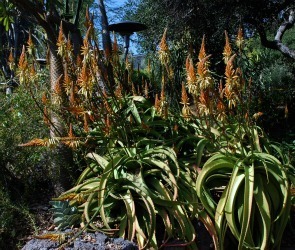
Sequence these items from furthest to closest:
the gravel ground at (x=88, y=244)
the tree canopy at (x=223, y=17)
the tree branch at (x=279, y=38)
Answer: the tree branch at (x=279, y=38)
the tree canopy at (x=223, y=17)
the gravel ground at (x=88, y=244)

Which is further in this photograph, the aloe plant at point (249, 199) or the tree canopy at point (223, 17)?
the tree canopy at point (223, 17)

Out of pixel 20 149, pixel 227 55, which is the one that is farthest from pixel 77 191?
pixel 227 55

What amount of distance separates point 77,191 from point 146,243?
87cm

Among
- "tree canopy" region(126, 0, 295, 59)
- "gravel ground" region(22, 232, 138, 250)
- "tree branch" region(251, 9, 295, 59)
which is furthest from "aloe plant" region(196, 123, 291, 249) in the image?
"tree branch" region(251, 9, 295, 59)

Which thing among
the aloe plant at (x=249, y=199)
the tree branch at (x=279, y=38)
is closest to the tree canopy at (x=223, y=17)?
the tree branch at (x=279, y=38)

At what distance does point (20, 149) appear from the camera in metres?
3.83

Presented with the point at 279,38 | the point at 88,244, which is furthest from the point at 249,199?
the point at 279,38

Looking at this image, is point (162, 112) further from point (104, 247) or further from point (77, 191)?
point (104, 247)

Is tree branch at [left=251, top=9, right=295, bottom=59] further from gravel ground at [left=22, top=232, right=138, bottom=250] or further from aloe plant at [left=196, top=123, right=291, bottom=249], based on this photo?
gravel ground at [left=22, top=232, right=138, bottom=250]

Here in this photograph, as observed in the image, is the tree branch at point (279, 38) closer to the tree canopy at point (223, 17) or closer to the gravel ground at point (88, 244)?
the tree canopy at point (223, 17)

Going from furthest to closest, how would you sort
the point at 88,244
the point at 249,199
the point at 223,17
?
the point at 223,17 → the point at 249,199 → the point at 88,244

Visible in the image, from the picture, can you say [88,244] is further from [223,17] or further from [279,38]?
[279,38]

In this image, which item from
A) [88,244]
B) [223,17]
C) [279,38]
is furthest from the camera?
[279,38]

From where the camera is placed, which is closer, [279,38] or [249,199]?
[249,199]
